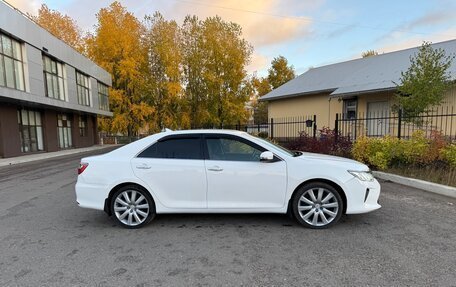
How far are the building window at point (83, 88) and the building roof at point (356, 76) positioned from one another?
56.6ft

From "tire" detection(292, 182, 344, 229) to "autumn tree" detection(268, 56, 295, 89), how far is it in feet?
128

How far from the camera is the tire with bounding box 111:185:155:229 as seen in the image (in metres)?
4.51

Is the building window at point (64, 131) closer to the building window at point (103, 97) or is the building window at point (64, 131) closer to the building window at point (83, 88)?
the building window at point (83, 88)

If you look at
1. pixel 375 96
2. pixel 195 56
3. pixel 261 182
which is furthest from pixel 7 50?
pixel 375 96

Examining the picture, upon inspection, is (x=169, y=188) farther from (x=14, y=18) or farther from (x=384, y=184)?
(x=14, y=18)

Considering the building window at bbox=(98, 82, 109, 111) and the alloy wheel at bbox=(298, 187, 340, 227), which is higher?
the building window at bbox=(98, 82, 109, 111)

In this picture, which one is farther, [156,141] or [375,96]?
[375,96]

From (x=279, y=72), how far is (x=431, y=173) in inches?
1460

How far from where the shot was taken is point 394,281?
9.53 ft

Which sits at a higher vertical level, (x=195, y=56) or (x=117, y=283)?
(x=195, y=56)

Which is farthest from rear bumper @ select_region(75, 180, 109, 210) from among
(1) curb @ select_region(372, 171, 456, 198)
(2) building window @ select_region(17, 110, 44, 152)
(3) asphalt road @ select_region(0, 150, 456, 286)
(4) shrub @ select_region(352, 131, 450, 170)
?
(2) building window @ select_region(17, 110, 44, 152)

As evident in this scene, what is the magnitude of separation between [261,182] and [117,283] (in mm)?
2316

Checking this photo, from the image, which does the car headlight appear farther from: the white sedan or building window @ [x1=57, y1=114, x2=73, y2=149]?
building window @ [x1=57, y1=114, x2=73, y2=149]

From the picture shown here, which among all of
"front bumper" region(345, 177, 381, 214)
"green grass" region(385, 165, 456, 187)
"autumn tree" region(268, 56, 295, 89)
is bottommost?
"green grass" region(385, 165, 456, 187)
